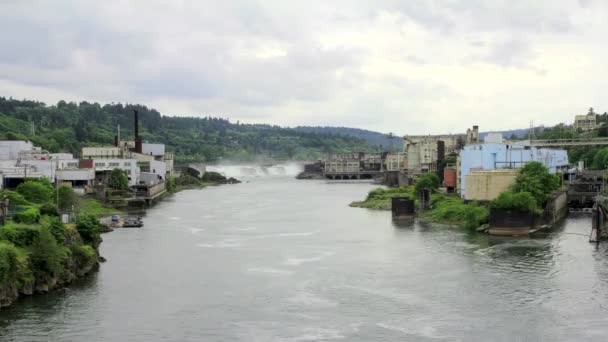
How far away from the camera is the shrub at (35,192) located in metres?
30.1

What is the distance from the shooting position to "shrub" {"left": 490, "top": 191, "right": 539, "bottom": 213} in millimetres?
29344

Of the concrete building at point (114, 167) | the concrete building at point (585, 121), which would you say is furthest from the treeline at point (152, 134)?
the concrete building at point (585, 121)

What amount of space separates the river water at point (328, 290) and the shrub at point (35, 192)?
3.41 m

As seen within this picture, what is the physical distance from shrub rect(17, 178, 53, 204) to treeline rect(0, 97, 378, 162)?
32.7m

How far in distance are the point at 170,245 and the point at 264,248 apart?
11.5ft

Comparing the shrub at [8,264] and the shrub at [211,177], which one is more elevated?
the shrub at [211,177]

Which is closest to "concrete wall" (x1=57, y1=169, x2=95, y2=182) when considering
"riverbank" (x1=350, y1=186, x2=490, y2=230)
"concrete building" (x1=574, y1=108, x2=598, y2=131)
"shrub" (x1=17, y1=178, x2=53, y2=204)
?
"shrub" (x1=17, y1=178, x2=53, y2=204)

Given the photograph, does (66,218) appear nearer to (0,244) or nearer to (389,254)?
(0,244)

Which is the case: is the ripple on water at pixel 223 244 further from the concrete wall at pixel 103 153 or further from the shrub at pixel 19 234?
the concrete wall at pixel 103 153

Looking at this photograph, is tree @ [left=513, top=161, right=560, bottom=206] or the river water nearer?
the river water

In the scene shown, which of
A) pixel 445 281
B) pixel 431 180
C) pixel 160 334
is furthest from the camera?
pixel 431 180

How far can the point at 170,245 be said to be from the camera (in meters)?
26.9

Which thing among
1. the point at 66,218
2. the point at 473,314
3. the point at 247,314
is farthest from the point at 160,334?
the point at 66,218

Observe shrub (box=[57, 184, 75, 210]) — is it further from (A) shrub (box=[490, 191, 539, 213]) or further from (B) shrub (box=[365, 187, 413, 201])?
(B) shrub (box=[365, 187, 413, 201])
